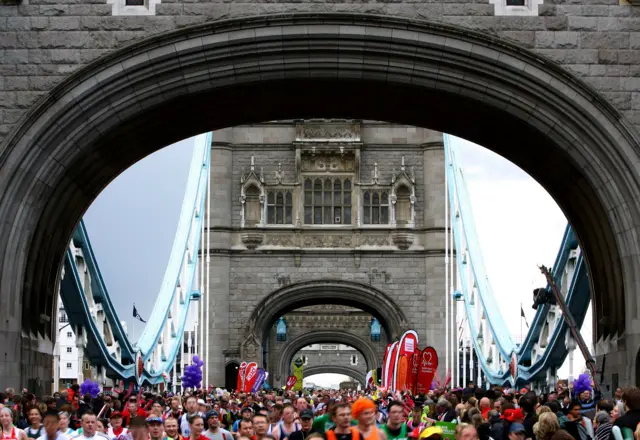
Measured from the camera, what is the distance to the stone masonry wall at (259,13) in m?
19.5

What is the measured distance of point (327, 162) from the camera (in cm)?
5588

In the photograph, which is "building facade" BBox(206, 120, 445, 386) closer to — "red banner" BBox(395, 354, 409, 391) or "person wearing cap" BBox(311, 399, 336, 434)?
"red banner" BBox(395, 354, 409, 391)

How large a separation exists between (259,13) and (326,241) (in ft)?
118

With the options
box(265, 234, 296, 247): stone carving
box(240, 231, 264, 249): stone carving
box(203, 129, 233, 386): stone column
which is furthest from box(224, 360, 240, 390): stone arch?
box(265, 234, 296, 247): stone carving

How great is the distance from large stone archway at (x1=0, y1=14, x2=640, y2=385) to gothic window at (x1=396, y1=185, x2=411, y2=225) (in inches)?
1372

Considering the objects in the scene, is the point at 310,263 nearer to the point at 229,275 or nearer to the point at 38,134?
the point at 229,275

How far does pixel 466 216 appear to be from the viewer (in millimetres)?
48250

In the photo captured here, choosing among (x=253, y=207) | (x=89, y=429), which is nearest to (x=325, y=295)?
(x=253, y=207)

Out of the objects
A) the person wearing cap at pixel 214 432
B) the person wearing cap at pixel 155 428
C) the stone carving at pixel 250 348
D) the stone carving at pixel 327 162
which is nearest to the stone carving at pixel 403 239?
the stone carving at pixel 327 162

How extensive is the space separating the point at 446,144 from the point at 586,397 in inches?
1396

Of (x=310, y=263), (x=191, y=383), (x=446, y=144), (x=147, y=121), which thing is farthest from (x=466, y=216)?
(x=147, y=121)

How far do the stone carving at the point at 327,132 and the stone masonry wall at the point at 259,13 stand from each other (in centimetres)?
3550

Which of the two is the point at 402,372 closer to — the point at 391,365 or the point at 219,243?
the point at 391,365

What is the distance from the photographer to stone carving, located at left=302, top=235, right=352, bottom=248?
2170 inches
